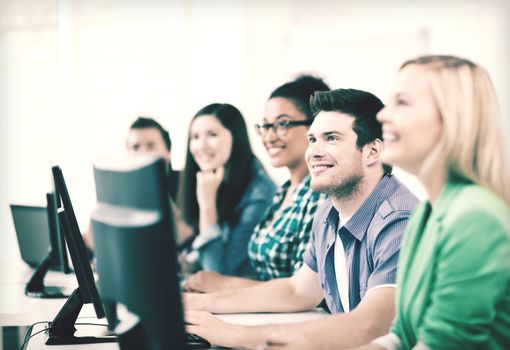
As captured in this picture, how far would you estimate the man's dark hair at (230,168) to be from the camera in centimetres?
320

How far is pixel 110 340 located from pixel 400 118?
0.95m

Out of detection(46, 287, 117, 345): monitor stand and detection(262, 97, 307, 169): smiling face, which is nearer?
detection(46, 287, 117, 345): monitor stand

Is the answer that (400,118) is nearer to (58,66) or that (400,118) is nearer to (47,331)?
(47,331)

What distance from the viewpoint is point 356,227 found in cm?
187

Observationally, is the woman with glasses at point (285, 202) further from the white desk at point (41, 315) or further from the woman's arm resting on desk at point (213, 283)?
the white desk at point (41, 315)

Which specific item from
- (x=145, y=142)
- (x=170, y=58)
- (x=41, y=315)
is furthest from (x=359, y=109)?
(x=170, y=58)

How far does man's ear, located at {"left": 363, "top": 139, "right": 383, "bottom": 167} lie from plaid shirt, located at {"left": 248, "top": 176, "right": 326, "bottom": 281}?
47 centimetres

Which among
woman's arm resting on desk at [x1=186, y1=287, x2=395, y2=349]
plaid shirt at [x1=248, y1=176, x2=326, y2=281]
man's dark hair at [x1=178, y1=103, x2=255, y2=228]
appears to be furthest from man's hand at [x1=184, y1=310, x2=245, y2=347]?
man's dark hair at [x1=178, y1=103, x2=255, y2=228]

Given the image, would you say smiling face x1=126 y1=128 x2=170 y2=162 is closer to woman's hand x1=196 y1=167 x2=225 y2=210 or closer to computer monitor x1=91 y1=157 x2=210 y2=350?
woman's hand x1=196 y1=167 x2=225 y2=210

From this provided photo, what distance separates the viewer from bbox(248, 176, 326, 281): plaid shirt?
242 cm

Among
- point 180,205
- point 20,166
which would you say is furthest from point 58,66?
point 180,205

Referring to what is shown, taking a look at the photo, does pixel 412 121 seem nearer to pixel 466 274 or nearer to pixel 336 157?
pixel 466 274

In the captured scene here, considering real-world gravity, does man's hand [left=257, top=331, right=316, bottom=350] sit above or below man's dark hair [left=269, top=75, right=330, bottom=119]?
below

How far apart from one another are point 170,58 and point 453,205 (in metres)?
4.44
